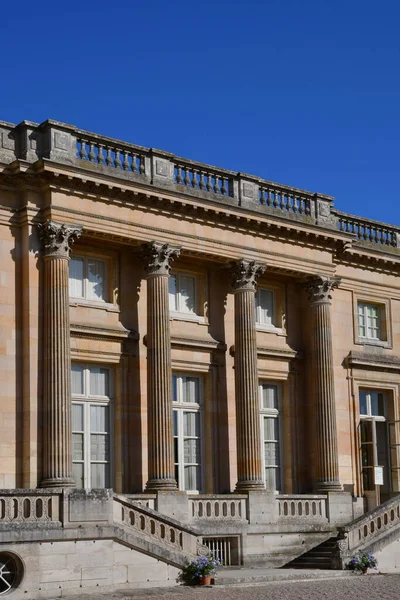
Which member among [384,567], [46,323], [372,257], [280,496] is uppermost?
[372,257]

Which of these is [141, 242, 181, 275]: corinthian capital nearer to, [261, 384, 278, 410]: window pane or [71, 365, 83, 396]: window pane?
[71, 365, 83, 396]: window pane

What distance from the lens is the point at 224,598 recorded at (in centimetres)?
1962

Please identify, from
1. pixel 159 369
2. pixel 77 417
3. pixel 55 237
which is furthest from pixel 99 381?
pixel 55 237

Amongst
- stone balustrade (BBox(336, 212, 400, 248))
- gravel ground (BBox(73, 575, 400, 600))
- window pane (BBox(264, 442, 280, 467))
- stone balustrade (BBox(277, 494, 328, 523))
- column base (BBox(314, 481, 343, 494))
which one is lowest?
gravel ground (BBox(73, 575, 400, 600))

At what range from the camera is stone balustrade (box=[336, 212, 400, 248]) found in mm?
32625

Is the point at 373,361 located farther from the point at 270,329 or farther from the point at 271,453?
the point at 271,453

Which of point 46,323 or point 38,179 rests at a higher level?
point 38,179

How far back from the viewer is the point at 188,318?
28.4 metres

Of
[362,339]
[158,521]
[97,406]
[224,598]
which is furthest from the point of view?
[362,339]

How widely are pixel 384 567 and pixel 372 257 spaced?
405 inches

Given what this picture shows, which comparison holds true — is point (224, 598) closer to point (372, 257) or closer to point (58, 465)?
point (58, 465)

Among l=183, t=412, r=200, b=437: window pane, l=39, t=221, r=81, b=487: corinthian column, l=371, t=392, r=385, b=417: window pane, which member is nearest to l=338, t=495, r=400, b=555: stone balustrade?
l=183, t=412, r=200, b=437: window pane

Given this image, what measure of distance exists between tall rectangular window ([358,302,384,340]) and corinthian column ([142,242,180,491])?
330 inches

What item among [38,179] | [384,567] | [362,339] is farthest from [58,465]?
[362,339]
